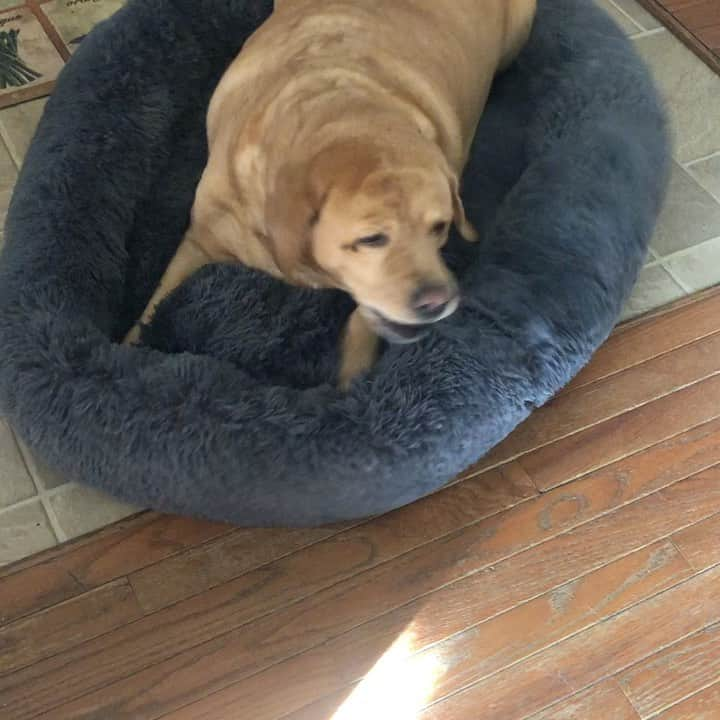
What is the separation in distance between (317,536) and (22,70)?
1.25 metres

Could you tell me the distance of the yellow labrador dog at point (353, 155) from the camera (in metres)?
1.18

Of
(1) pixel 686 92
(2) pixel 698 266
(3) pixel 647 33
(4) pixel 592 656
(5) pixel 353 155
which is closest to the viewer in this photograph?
(5) pixel 353 155

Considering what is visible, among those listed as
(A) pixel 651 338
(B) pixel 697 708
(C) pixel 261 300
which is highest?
(C) pixel 261 300

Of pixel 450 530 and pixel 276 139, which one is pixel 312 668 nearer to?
pixel 450 530

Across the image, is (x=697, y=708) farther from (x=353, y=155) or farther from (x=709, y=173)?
(x=709, y=173)

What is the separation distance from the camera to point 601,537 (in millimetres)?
1365

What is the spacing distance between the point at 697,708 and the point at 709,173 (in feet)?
3.55

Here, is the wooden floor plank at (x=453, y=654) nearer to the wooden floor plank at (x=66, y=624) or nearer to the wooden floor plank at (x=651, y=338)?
the wooden floor plank at (x=66, y=624)

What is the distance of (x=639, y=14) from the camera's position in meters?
2.20

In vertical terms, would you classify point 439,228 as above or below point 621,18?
above

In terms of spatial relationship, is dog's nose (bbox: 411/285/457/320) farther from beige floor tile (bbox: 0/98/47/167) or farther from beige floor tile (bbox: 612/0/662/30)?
beige floor tile (bbox: 612/0/662/30)

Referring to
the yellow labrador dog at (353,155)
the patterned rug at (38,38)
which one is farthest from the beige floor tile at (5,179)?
the yellow labrador dog at (353,155)

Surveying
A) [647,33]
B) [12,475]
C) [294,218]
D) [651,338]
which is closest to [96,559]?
[12,475]

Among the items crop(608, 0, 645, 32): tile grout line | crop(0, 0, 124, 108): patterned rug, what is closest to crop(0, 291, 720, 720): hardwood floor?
crop(0, 0, 124, 108): patterned rug
